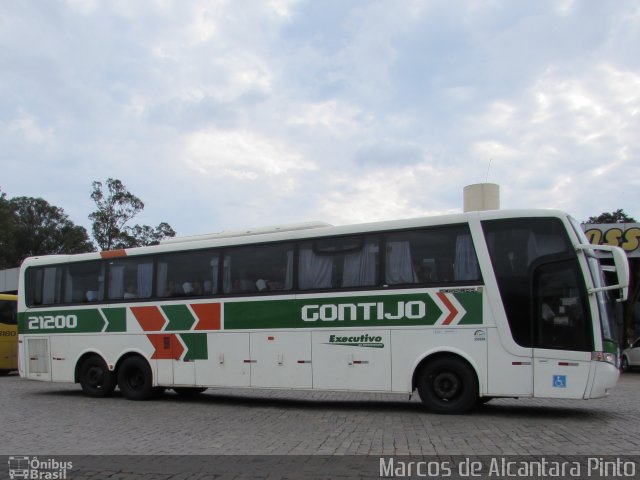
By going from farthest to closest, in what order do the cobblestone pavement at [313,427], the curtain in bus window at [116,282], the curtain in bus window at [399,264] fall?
1. the curtain in bus window at [116,282]
2. the curtain in bus window at [399,264]
3. the cobblestone pavement at [313,427]

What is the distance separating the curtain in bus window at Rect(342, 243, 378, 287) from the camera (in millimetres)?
10805

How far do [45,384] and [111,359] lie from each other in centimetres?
566

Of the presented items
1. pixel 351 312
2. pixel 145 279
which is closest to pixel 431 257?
pixel 351 312

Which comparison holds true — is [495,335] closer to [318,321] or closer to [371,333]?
[371,333]

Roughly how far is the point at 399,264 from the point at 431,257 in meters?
0.58

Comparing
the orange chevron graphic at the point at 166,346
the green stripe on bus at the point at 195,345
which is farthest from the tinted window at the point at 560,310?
the orange chevron graphic at the point at 166,346

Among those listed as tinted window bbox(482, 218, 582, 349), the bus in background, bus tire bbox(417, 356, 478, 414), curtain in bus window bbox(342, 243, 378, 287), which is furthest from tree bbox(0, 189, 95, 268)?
tinted window bbox(482, 218, 582, 349)

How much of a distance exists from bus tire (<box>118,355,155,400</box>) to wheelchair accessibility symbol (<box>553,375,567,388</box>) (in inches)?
330

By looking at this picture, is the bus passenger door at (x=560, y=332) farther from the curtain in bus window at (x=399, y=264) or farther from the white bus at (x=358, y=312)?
the curtain in bus window at (x=399, y=264)

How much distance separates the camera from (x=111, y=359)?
45.6 feet

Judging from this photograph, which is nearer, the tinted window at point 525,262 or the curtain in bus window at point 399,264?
the tinted window at point 525,262

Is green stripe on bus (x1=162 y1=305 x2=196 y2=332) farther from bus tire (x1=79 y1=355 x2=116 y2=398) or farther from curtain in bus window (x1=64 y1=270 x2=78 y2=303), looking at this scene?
curtain in bus window (x1=64 y1=270 x2=78 y2=303)

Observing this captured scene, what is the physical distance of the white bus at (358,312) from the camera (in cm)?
945

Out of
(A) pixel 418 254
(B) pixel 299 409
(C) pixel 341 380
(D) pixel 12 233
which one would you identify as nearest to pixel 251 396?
(B) pixel 299 409
